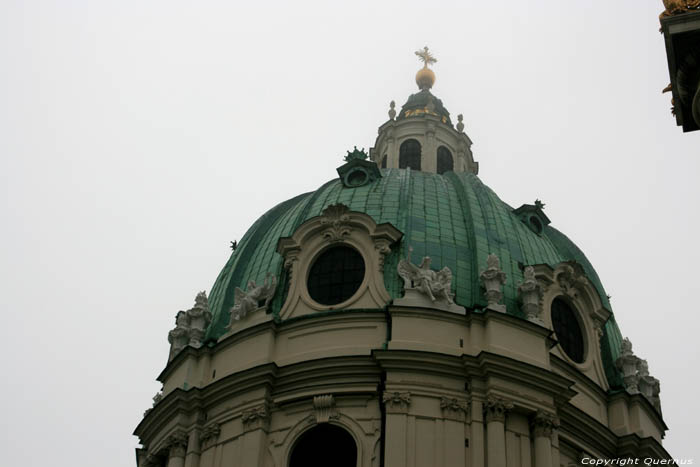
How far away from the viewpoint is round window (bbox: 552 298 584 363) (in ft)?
105

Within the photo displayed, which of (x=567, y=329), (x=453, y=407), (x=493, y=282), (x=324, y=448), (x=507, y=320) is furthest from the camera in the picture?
(x=567, y=329)

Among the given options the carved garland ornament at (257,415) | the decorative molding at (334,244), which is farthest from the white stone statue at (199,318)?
the carved garland ornament at (257,415)

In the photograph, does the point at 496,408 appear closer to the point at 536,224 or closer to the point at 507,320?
the point at 507,320

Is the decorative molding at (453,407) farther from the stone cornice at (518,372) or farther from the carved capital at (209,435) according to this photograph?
the carved capital at (209,435)

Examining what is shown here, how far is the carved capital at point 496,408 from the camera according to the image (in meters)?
27.9

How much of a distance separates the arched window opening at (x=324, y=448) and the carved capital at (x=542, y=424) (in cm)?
507

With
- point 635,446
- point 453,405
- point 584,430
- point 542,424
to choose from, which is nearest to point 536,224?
point 584,430

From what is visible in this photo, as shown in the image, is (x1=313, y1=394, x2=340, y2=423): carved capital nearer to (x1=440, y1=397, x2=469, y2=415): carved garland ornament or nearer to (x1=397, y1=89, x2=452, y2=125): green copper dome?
(x1=440, y1=397, x2=469, y2=415): carved garland ornament

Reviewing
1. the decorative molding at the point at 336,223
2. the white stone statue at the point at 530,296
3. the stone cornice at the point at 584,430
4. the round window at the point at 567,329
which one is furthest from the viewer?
the round window at the point at 567,329

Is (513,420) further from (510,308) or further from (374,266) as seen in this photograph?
(374,266)

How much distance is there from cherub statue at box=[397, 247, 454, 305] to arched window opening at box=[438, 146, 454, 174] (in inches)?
483

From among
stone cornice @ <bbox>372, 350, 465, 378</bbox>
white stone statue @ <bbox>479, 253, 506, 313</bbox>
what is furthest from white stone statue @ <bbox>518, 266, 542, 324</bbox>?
stone cornice @ <bbox>372, 350, 465, 378</bbox>

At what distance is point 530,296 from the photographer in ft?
102

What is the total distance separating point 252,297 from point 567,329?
10192 mm
